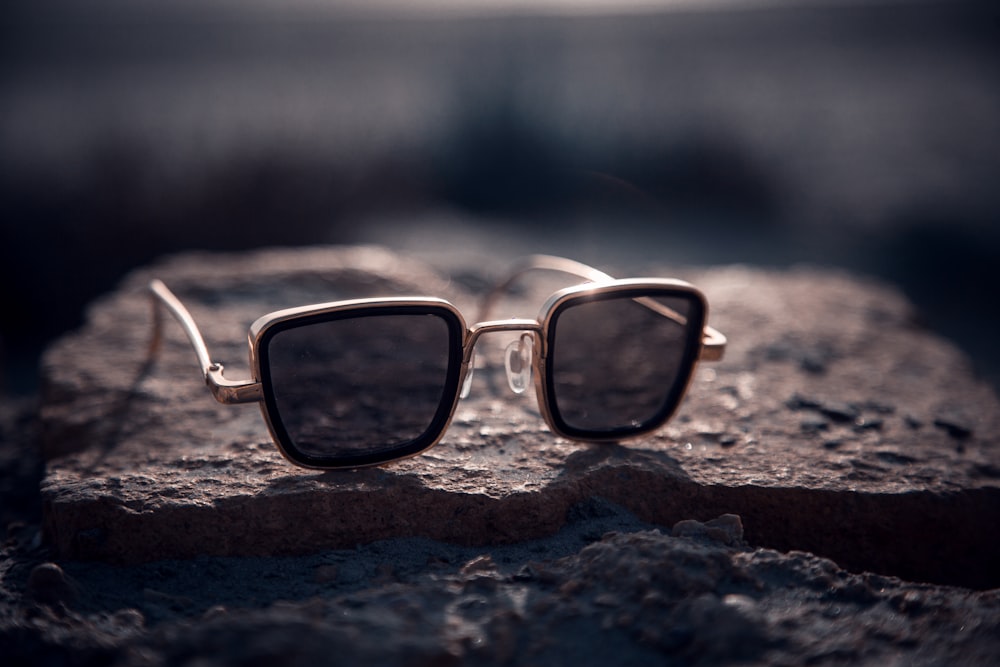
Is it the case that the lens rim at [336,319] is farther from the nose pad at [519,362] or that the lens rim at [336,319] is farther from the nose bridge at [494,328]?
the nose pad at [519,362]

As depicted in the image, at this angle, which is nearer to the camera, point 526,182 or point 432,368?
point 432,368

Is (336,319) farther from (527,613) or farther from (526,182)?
(526,182)

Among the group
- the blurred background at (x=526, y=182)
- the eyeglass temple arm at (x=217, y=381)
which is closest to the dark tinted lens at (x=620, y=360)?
the eyeglass temple arm at (x=217, y=381)

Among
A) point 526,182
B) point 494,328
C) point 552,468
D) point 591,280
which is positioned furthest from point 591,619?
point 526,182

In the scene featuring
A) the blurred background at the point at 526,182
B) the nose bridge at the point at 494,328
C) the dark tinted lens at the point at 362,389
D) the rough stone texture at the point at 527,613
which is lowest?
the rough stone texture at the point at 527,613

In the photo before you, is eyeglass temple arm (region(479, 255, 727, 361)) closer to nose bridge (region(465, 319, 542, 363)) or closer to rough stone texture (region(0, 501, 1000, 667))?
nose bridge (region(465, 319, 542, 363))

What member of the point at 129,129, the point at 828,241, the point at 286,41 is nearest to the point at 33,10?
the point at 286,41

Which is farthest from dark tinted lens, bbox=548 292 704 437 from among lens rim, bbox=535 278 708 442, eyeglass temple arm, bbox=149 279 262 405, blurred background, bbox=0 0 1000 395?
blurred background, bbox=0 0 1000 395

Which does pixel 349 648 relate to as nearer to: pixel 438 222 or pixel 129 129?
pixel 438 222
